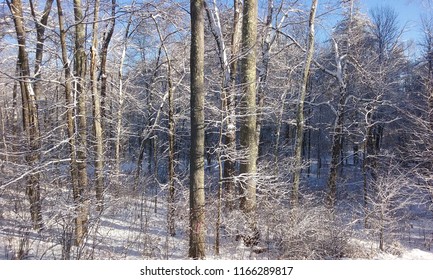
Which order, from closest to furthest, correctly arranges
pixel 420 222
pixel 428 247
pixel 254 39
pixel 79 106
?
pixel 254 39 < pixel 79 106 < pixel 428 247 < pixel 420 222

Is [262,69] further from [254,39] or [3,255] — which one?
[3,255]

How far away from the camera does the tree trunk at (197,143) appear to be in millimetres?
5754

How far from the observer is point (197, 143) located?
5848mm

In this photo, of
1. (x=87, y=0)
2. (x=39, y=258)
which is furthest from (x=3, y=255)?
(x=87, y=0)

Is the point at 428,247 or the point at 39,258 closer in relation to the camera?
the point at 39,258

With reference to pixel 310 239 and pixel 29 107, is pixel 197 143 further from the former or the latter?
pixel 29 107

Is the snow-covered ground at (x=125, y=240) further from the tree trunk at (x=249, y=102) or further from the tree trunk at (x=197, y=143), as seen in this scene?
the tree trunk at (x=197, y=143)

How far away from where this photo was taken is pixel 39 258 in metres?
5.02

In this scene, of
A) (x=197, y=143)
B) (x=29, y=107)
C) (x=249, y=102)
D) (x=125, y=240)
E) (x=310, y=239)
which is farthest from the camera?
(x=29, y=107)

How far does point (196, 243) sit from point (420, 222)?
13403mm

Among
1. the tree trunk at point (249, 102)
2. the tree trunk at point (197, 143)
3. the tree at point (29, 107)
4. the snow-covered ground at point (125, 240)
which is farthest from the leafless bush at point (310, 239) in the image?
the tree at point (29, 107)

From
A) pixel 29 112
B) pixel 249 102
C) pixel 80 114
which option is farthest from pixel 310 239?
pixel 29 112

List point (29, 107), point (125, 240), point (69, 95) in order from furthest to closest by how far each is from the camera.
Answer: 1. point (29, 107)
2. point (69, 95)
3. point (125, 240)
